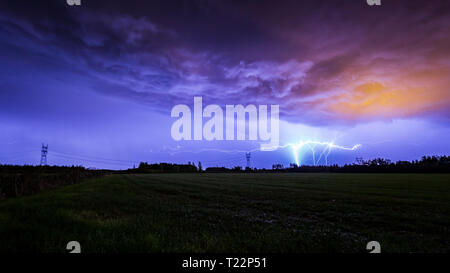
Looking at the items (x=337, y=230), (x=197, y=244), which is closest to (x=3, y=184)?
(x=197, y=244)

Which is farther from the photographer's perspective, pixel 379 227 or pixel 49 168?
pixel 49 168

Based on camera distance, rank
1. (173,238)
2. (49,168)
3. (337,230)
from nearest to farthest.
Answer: (173,238) < (337,230) < (49,168)

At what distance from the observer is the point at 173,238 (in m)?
6.64

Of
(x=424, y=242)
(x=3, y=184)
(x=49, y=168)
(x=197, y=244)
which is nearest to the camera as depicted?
(x=197, y=244)

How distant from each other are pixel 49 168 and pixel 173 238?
250ft
